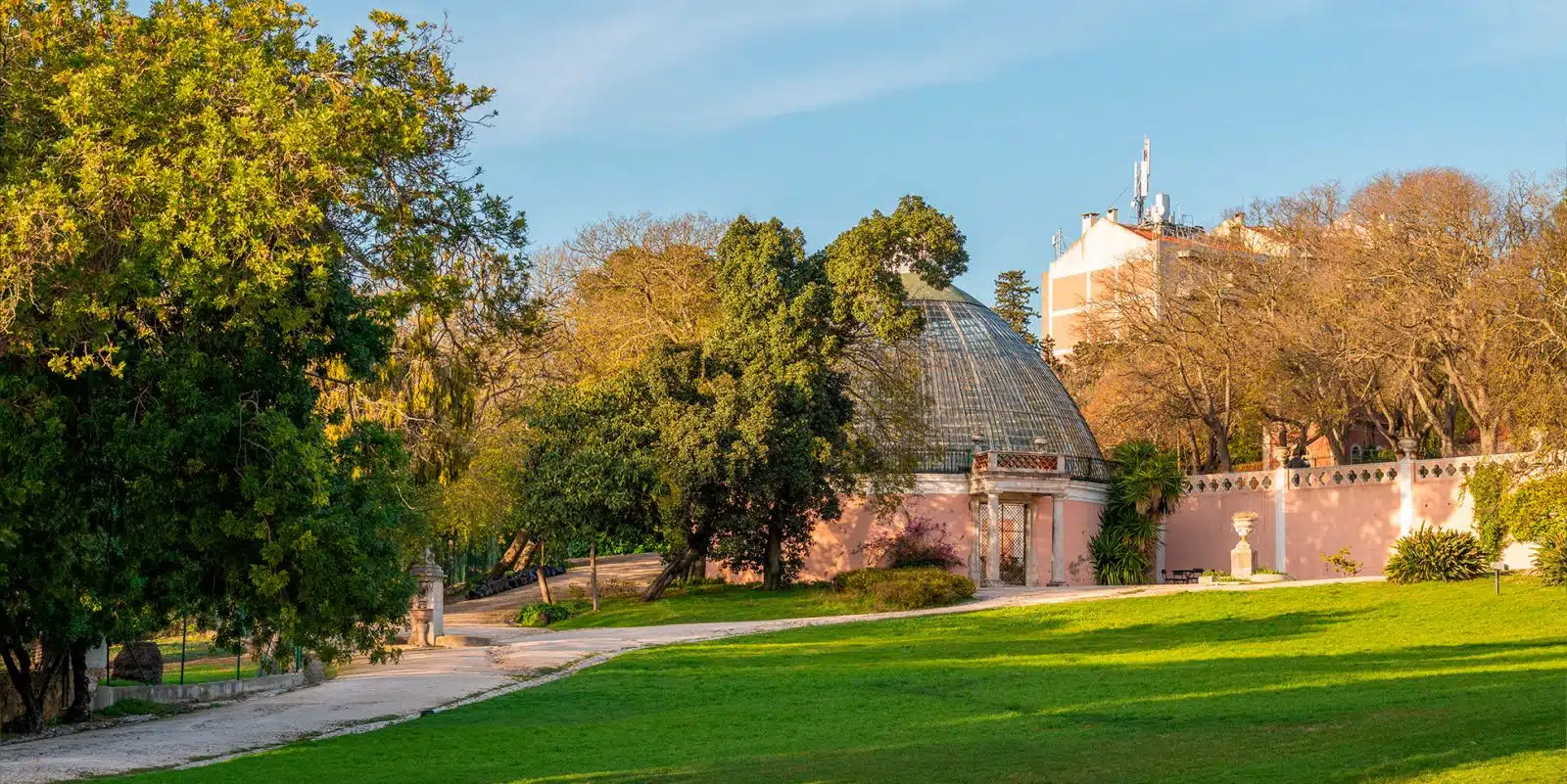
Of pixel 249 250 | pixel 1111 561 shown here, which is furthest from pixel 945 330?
pixel 249 250

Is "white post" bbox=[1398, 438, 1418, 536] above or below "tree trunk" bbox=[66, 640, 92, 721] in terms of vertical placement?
above

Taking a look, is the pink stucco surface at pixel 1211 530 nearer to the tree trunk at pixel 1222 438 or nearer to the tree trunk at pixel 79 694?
the tree trunk at pixel 1222 438

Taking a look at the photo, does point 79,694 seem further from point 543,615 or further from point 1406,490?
point 1406,490

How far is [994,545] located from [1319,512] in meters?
9.77

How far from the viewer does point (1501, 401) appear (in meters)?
42.0

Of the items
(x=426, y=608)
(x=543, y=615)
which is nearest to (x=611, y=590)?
(x=543, y=615)

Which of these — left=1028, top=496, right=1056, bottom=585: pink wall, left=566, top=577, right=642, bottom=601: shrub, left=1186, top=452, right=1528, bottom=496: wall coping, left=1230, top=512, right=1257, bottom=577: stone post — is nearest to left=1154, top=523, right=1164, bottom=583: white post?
left=1186, top=452, right=1528, bottom=496: wall coping

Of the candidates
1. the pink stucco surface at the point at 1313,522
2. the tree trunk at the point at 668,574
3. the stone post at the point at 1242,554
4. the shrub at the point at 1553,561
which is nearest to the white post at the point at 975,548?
the pink stucco surface at the point at 1313,522

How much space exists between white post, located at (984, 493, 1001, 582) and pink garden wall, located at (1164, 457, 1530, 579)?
7.56 metres

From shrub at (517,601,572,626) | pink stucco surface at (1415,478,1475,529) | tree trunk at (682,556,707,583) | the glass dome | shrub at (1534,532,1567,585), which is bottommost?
shrub at (517,601,572,626)

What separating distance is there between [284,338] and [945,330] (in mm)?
37451

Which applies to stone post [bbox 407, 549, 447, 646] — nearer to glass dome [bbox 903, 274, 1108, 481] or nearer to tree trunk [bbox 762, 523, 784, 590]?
tree trunk [bbox 762, 523, 784, 590]

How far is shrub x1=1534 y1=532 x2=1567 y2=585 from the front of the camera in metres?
34.3

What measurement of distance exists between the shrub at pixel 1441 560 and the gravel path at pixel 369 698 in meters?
3.05
